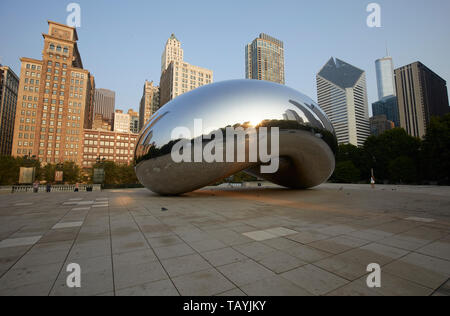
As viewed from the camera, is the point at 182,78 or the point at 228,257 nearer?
the point at 228,257

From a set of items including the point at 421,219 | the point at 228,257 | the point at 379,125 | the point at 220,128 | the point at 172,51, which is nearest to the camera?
the point at 228,257

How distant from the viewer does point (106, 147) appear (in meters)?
116

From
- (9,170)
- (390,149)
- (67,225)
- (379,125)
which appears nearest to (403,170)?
(390,149)

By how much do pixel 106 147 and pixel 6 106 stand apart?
77.2 metres

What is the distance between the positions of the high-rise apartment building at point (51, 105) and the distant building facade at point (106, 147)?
10.2 m

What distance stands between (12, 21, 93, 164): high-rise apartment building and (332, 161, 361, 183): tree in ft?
351

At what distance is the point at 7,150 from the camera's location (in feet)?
418

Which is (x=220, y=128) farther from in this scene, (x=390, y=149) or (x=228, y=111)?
(x=390, y=149)

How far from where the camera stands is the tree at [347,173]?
46.1m

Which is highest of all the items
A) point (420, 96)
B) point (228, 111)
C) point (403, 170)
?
point (420, 96)

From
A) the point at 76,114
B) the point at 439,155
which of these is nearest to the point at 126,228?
the point at 439,155

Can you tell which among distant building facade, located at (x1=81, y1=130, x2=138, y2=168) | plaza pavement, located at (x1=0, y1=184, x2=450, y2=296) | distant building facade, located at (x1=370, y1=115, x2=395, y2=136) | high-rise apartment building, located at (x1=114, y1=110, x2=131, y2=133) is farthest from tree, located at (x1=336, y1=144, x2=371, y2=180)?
high-rise apartment building, located at (x1=114, y1=110, x2=131, y2=133)

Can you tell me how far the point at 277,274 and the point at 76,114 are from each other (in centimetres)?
Result: 12535

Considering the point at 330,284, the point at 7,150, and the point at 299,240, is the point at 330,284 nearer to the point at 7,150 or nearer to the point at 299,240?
the point at 299,240
